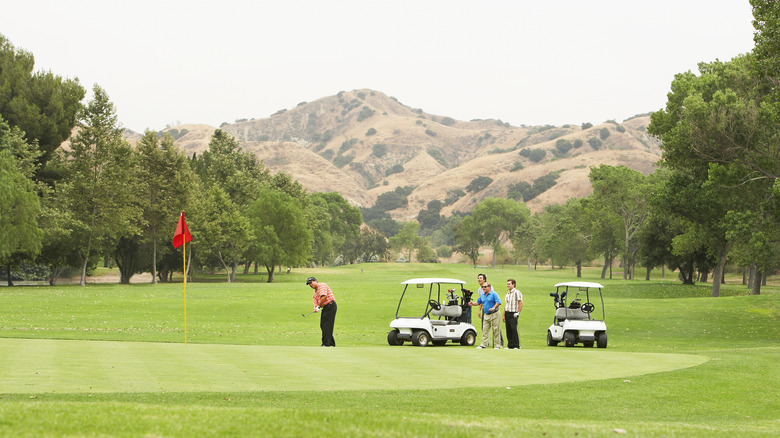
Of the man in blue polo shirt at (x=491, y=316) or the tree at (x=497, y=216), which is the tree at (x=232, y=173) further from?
the man in blue polo shirt at (x=491, y=316)

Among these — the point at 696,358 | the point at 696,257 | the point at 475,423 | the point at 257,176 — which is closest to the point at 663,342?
the point at 696,358

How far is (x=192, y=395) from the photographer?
10.8 meters

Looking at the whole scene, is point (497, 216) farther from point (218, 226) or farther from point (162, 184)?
point (162, 184)

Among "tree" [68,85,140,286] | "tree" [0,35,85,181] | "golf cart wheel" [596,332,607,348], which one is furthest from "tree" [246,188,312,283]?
"golf cart wheel" [596,332,607,348]

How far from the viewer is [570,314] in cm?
2591

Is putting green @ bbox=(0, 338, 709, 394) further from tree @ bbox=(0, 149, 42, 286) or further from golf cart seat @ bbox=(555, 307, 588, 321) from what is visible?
tree @ bbox=(0, 149, 42, 286)

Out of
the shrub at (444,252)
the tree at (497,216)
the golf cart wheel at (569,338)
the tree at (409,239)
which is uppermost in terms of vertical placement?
the tree at (497,216)

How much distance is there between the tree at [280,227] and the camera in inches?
3268

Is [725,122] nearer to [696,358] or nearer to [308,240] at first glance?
[696,358]

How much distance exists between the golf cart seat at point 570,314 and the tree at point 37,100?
2105 inches

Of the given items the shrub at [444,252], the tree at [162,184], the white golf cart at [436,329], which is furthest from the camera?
the shrub at [444,252]

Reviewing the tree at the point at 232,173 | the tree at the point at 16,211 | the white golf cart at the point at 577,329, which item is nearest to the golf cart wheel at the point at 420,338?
the white golf cart at the point at 577,329

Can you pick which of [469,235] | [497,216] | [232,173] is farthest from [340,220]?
[232,173]

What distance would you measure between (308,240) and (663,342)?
60352mm
